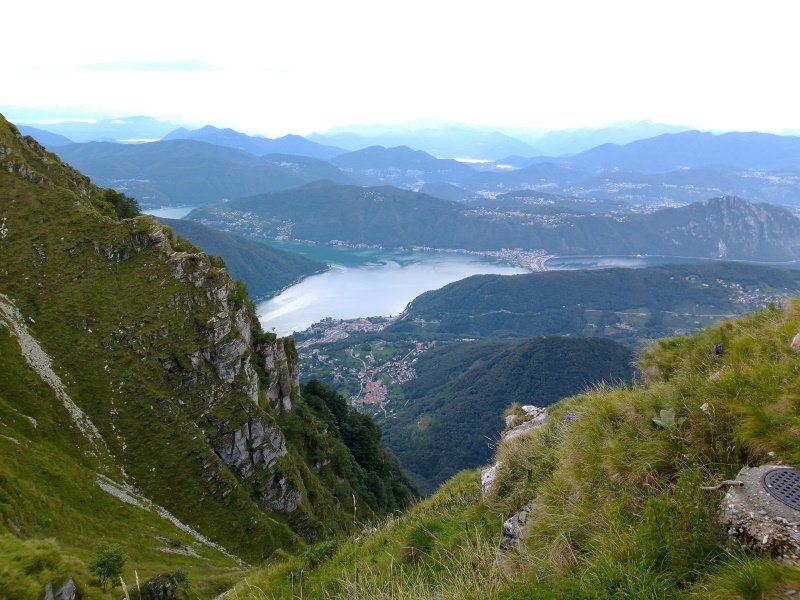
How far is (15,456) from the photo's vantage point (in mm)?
23422

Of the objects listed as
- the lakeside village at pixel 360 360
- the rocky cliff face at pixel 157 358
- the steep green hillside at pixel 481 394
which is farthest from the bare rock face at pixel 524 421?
the lakeside village at pixel 360 360

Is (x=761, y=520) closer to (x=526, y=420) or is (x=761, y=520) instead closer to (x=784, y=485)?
(x=784, y=485)

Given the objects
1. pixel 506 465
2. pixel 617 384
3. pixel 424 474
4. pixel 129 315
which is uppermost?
pixel 617 384

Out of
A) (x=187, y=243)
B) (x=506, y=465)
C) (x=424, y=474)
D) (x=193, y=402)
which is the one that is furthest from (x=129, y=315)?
(x=424, y=474)

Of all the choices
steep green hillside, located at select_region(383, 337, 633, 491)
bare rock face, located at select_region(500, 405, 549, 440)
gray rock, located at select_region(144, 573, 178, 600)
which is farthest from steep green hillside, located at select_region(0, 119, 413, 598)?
steep green hillside, located at select_region(383, 337, 633, 491)

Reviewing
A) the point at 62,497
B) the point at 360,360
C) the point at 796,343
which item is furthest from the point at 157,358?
the point at 360,360

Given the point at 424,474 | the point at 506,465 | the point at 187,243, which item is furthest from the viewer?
the point at 424,474

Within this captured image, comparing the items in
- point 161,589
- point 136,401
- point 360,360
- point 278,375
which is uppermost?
point 161,589

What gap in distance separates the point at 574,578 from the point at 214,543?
3112 cm

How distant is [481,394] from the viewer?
117750 millimetres

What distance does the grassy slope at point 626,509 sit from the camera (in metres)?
3.86

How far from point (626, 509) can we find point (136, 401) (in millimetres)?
35065

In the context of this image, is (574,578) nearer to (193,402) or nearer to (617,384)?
(617,384)

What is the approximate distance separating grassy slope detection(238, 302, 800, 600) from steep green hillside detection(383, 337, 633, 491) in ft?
267
